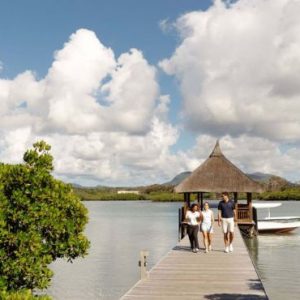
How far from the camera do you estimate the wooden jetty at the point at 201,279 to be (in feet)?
30.8

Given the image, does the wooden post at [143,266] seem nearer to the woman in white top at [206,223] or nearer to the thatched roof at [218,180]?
the woman in white top at [206,223]

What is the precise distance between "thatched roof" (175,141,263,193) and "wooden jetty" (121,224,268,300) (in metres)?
12.6

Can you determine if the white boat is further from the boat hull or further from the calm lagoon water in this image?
the calm lagoon water

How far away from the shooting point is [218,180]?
2828 cm

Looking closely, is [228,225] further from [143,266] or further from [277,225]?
[277,225]

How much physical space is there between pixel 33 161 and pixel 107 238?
30.0 metres

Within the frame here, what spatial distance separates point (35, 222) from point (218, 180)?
1998 centimetres

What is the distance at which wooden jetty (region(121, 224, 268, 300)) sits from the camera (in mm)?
9375

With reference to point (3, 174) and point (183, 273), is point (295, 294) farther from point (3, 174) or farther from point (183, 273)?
point (3, 174)

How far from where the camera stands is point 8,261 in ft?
29.3

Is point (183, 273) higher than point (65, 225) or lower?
lower

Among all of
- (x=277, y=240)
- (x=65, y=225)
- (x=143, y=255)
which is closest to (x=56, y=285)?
(x=143, y=255)

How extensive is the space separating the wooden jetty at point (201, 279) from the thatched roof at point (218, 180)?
1255 centimetres

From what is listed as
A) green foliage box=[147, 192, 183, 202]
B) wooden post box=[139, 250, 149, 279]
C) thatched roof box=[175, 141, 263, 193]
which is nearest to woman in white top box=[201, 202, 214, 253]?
wooden post box=[139, 250, 149, 279]
